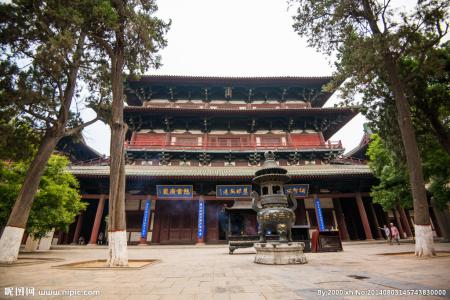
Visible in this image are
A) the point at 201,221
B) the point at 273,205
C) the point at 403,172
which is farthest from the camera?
the point at 201,221

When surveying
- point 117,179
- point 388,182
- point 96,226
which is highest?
point 388,182

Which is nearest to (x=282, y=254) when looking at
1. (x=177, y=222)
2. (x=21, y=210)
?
(x=21, y=210)

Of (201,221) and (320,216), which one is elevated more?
(320,216)

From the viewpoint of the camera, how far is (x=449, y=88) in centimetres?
732

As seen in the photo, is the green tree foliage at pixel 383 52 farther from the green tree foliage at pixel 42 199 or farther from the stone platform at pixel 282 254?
the green tree foliage at pixel 42 199

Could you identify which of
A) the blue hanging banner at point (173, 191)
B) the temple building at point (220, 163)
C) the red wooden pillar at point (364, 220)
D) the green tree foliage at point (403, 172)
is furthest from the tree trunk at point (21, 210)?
the red wooden pillar at point (364, 220)

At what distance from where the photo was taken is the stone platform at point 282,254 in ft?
16.8

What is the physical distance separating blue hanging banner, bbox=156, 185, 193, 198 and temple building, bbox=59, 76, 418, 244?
0.06 meters

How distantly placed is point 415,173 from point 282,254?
4.68m

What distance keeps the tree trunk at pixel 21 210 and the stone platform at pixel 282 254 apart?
6376 mm

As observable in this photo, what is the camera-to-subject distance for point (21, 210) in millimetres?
6082

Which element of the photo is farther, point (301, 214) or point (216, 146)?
point (216, 146)

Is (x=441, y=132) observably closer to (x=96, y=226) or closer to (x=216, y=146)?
(x=216, y=146)

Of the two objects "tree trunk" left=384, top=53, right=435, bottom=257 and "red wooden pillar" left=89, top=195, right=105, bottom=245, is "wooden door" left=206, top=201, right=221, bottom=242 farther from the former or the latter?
"tree trunk" left=384, top=53, right=435, bottom=257
